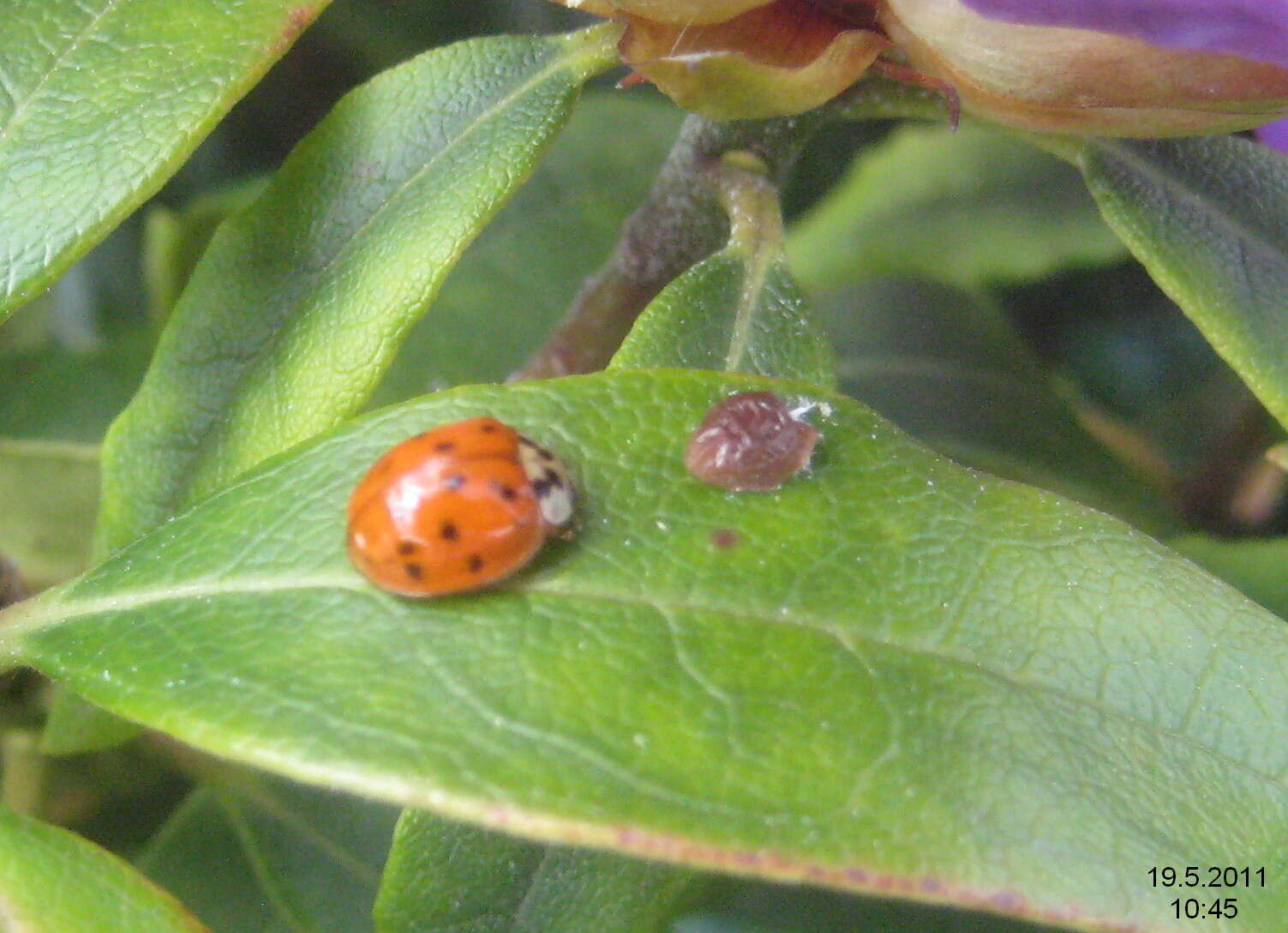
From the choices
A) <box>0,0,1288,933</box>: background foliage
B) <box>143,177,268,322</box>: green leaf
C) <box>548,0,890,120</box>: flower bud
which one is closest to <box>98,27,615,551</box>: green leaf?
<box>0,0,1288,933</box>: background foliage

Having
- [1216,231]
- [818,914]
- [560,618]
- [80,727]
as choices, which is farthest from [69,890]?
[1216,231]

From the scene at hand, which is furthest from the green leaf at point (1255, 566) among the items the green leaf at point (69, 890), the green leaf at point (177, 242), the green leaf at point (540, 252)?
the green leaf at point (177, 242)

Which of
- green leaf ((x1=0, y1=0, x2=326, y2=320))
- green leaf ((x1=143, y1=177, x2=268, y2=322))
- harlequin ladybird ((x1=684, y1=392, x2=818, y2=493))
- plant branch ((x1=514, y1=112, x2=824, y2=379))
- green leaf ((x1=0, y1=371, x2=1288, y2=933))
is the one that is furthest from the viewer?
green leaf ((x1=143, y1=177, x2=268, y2=322))

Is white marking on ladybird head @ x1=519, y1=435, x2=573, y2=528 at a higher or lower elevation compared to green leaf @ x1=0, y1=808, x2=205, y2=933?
higher

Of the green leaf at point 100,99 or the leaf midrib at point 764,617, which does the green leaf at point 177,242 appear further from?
the leaf midrib at point 764,617

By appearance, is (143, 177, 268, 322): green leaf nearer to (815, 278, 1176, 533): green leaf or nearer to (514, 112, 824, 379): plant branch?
(514, 112, 824, 379): plant branch

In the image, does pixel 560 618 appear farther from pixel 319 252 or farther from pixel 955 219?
pixel 955 219
